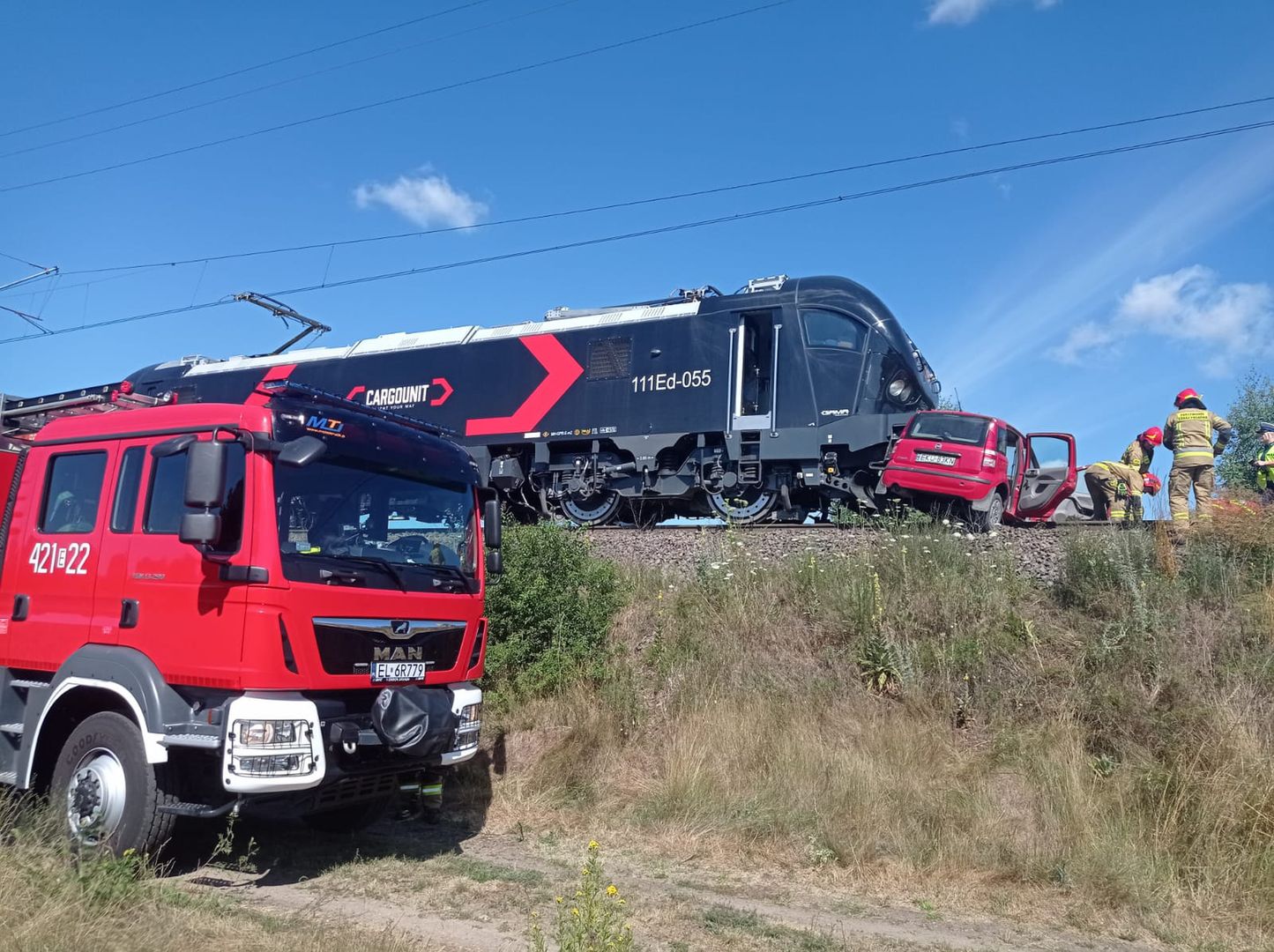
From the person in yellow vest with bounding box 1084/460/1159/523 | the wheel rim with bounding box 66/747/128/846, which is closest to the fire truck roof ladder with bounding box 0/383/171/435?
the wheel rim with bounding box 66/747/128/846

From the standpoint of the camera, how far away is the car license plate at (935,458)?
11.0 metres

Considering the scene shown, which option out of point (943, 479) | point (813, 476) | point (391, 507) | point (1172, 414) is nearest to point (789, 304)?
point (813, 476)

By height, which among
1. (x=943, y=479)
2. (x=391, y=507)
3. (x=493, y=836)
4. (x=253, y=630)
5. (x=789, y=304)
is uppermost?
(x=789, y=304)

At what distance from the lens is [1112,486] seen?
12844mm

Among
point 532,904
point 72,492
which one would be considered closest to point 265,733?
point 532,904

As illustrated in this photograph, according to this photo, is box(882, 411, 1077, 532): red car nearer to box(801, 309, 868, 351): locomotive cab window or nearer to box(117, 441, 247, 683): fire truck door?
box(801, 309, 868, 351): locomotive cab window

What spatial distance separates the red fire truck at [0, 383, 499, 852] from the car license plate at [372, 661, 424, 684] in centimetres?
1

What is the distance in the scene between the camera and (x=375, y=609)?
5277mm

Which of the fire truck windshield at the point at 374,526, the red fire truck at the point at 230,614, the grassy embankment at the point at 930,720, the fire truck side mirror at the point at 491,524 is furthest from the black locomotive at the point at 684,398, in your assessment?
the red fire truck at the point at 230,614

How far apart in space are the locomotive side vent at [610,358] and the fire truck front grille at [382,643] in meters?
7.93

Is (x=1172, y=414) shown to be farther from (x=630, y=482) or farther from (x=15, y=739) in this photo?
(x=15, y=739)

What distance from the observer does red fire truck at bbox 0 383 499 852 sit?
480 centimetres

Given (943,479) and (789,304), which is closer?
(943,479)

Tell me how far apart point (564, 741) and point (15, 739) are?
3819 mm
